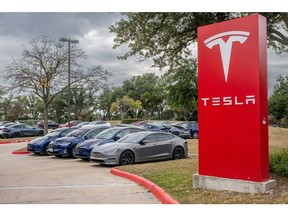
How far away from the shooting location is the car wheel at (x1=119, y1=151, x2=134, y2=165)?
14.7 metres

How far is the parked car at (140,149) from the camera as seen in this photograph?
14.6 metres

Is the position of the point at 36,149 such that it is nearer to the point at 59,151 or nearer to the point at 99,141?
the point at 59,151

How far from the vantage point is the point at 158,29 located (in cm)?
1465

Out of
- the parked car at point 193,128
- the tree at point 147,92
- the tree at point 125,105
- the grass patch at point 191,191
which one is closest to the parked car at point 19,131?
the parked car at point 193,128

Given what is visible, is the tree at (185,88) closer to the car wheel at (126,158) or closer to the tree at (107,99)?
the car wheel at (126,158)

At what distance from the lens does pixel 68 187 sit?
10.4 meters

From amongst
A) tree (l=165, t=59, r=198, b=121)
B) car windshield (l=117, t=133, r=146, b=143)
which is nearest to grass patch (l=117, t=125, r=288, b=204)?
car windshield (l=117, t=133, r=146, b=143)

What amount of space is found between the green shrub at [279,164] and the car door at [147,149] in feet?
19.0

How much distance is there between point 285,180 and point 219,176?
1861 mm

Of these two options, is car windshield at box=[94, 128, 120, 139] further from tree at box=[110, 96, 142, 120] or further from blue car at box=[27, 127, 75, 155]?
tree at box=[110, 96, 142, 120]

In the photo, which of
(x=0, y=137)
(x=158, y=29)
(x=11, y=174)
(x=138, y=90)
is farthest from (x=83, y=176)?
(x=138, y=90)

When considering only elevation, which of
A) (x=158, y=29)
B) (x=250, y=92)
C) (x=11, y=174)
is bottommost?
(x=11, y=174)

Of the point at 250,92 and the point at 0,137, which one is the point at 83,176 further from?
the point at 0,137

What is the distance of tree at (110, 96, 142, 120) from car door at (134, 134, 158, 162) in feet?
190
